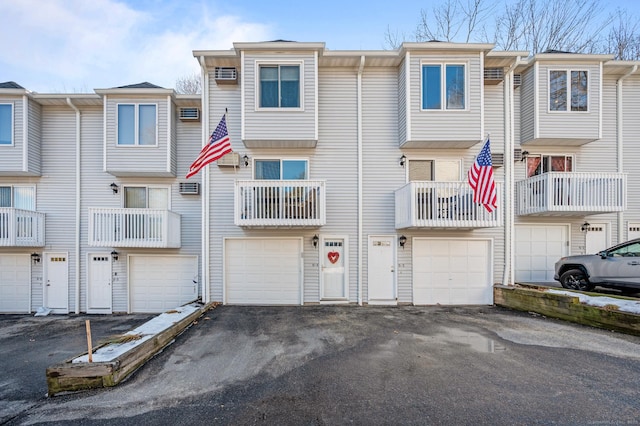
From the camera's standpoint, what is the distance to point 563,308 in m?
6.43

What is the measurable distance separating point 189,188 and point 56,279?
5372 millimetres

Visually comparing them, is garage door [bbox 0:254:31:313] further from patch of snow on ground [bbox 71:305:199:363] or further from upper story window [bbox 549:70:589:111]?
upper story window [bbox 549:70:589:111]

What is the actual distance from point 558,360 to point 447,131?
5.70 meters

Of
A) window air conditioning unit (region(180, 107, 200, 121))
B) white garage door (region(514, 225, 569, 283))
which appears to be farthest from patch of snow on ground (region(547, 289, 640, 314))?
window air conditioning unit (region(180, 107, 200, 121))

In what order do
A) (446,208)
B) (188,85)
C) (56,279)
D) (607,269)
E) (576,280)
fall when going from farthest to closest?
(188,85)
(56,279)
(576,280)
(446,208)
(607,269)

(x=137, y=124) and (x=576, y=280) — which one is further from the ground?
(x=137, y=124)

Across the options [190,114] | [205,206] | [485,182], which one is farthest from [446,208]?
[190,114]

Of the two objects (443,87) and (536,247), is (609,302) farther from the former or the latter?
(443,87)

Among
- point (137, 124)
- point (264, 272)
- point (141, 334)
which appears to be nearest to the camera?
point (141, 334)

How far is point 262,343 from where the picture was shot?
5273 millimetres

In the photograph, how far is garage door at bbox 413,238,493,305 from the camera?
818 centimetres

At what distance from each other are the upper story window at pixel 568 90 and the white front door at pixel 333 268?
24.6 ft

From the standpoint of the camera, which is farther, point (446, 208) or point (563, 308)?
point (446, 208)

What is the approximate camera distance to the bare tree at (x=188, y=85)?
59.3 ft
